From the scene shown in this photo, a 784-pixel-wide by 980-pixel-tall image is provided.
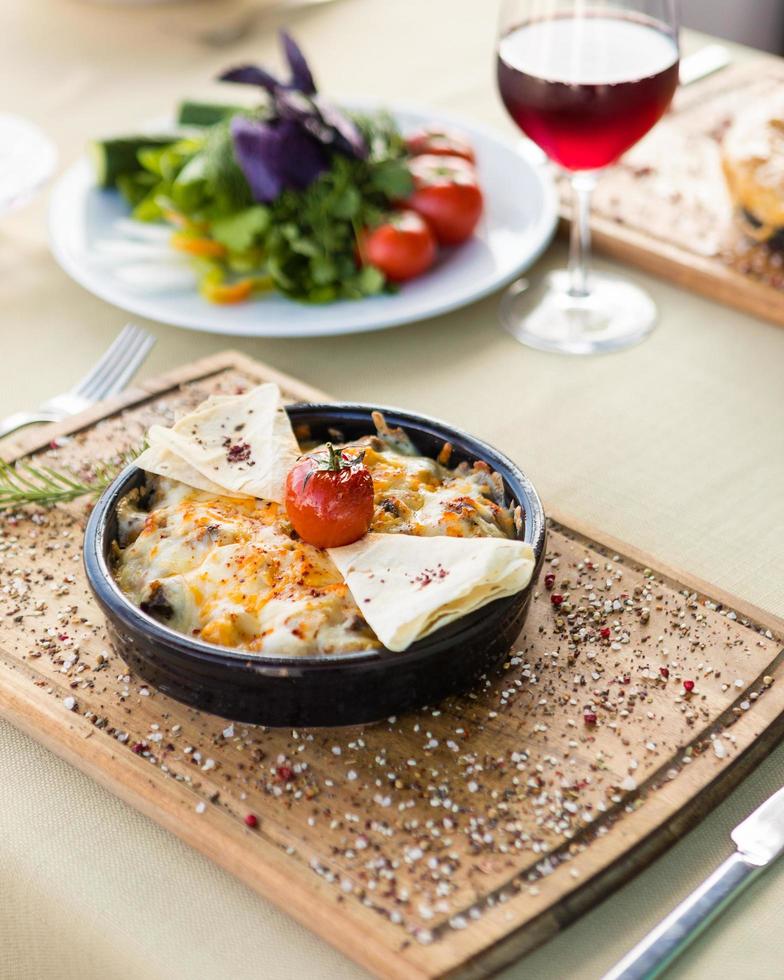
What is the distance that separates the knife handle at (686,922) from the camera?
1.06 meters

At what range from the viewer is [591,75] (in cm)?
190

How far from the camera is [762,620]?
56.4 inches

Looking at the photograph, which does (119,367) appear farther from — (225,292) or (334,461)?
(334,461)

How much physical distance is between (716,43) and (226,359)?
5.51 ft

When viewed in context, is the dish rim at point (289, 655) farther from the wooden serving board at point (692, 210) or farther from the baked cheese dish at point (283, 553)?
the wooden serving board at point (692, 210)

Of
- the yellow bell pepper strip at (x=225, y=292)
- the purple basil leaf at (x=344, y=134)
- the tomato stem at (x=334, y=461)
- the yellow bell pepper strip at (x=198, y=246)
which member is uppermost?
the tomato stem at (x=334, y=461)

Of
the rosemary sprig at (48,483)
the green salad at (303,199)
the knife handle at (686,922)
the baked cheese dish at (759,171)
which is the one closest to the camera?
the knife handle at (686,922)

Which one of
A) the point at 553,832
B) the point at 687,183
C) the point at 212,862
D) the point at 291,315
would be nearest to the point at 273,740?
the point at 212,862

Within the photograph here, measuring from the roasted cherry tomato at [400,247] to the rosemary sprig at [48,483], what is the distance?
0.63 metres

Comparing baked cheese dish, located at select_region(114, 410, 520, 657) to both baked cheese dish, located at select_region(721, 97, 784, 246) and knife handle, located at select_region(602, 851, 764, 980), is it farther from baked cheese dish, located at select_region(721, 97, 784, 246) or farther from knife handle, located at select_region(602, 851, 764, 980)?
baked cheese dish, located at select_region(721, 97, 784, 246)

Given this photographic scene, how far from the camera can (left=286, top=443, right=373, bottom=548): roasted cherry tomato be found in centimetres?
132

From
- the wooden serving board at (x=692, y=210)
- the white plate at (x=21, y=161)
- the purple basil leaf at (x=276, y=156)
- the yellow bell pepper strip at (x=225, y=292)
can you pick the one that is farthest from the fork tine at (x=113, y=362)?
the wooden serving board at (x=692, y=210)

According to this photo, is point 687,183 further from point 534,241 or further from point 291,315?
point 291,315

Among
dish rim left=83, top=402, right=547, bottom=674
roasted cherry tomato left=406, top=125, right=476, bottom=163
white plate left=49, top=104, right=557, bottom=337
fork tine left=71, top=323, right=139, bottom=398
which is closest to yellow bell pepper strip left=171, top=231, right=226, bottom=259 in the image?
white plate left=49, top=104, right=557, bottom=337
